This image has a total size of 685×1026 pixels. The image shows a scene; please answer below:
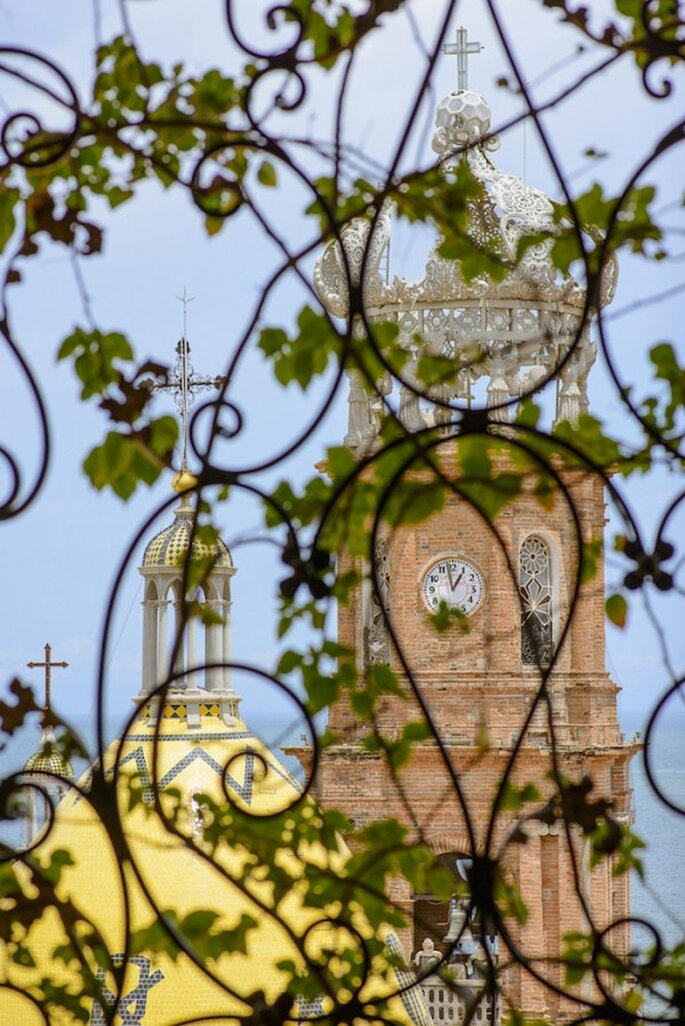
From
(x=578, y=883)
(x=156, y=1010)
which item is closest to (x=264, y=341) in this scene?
(x=578, y=883)

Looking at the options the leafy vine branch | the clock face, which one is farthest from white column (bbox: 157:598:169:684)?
the leafy vine branch

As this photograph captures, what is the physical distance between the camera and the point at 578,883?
2.31 meters

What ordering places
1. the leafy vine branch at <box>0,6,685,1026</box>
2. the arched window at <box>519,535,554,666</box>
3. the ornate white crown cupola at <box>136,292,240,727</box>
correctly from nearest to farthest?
the leafy vine branch at <box>0,6,685,1026</box>, the ornate white crown cupola at <box>136,292,240,727</box>, the arched window at <box>519,535,554,666</box>

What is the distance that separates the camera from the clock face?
58.7 feet

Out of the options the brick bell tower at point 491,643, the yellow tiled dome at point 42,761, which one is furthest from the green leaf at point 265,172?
the brick bell tower at point 491,643

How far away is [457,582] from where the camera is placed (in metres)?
18.0

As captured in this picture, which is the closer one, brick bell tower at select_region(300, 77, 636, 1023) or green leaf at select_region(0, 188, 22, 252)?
green leaf at select_region(0, 188, 22, 252)

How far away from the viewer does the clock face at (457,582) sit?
1791 centimetres

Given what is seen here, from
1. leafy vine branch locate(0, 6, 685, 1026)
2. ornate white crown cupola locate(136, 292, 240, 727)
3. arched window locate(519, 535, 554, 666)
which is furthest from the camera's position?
arched window locate(519, 535, 554, 666)

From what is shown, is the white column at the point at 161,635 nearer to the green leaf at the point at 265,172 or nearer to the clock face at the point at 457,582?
the clock face at the point at 457,582

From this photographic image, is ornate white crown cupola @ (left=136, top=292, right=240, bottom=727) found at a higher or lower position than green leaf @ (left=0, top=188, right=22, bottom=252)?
higher

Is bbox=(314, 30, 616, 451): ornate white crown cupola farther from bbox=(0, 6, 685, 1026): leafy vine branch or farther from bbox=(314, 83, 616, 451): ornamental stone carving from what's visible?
bbox=(0, 6, 685, 1026): leafy vine branch

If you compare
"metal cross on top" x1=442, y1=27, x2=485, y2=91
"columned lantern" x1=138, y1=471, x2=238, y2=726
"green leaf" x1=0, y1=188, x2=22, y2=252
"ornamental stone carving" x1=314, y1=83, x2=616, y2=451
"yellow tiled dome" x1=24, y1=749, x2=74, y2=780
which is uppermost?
"metal cross on top" x1=442, y1=27, x2=485, y2=91

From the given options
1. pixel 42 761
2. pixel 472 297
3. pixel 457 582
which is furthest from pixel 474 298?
pixel 42 761
